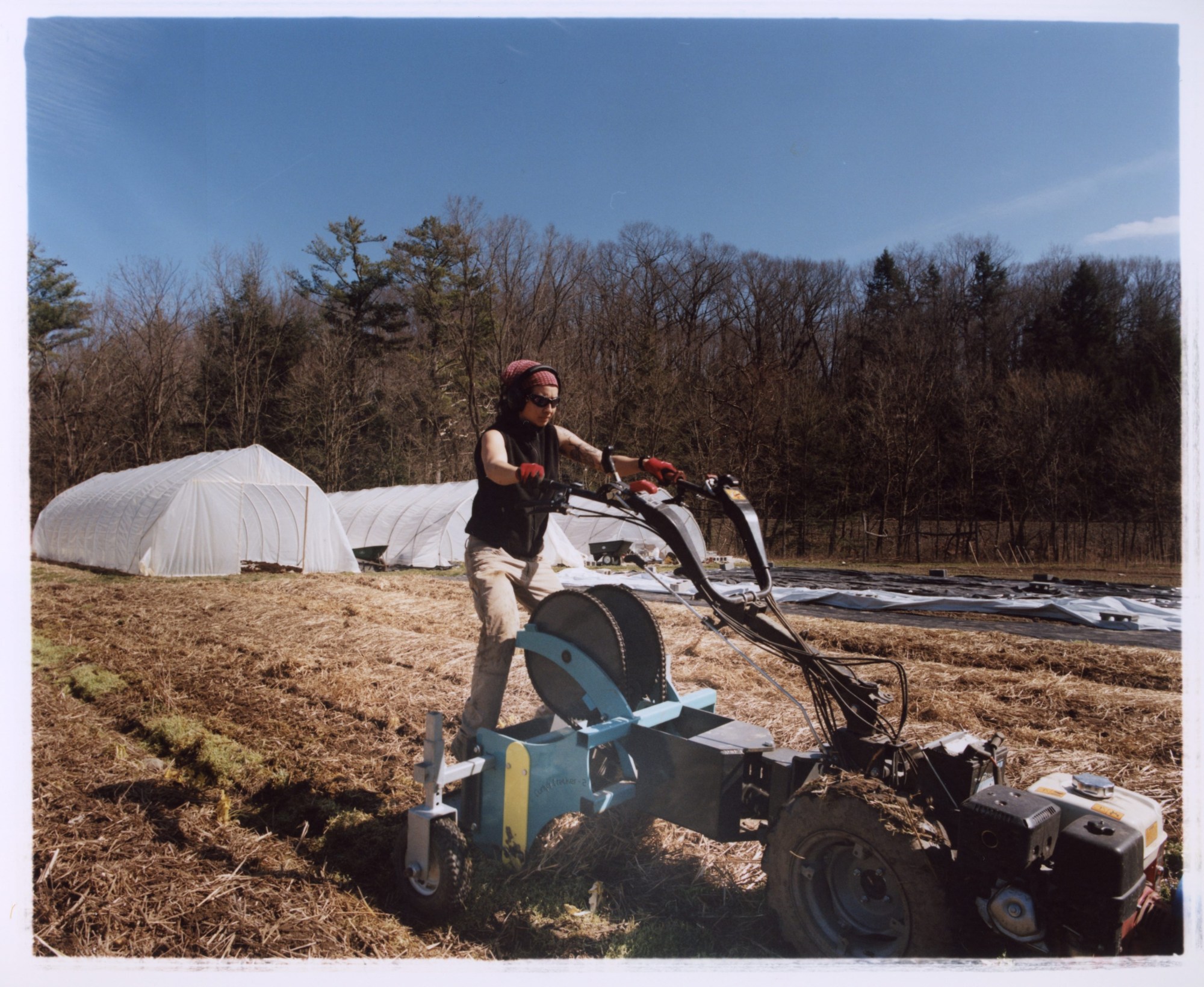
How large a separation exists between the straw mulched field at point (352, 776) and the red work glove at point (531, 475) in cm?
181

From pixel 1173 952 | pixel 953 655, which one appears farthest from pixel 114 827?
pixel 953 655

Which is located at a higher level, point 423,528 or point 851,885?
point 423,528

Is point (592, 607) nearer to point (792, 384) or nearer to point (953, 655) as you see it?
point (953, 655)

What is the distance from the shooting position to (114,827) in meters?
4.04

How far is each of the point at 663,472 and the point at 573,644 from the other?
36.4 inches

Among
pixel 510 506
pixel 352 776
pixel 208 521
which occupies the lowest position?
pixel 352 776

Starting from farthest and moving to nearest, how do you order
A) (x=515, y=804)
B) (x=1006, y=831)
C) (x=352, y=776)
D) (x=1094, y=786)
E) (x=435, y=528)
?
(x=435, y=528) → (x=352, y=776) → (x=515, y=804) → (x=1094, y=786) → (x=1006, y=831)

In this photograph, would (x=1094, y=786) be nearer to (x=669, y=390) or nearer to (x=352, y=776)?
(x=352, y=776)

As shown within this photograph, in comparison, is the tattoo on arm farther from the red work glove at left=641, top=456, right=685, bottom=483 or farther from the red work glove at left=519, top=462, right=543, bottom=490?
the red work glove at left=519, top=462, right=543, bottom=490

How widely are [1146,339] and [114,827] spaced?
34.4 meters

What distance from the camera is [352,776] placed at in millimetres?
5012

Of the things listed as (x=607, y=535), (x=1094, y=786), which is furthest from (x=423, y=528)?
(x=1094, y=786)

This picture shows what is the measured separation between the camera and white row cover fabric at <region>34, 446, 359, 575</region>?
18953 mm

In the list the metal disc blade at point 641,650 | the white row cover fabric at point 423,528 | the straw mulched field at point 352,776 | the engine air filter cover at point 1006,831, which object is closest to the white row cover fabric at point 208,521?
the white row cover fabric at point 423,528
